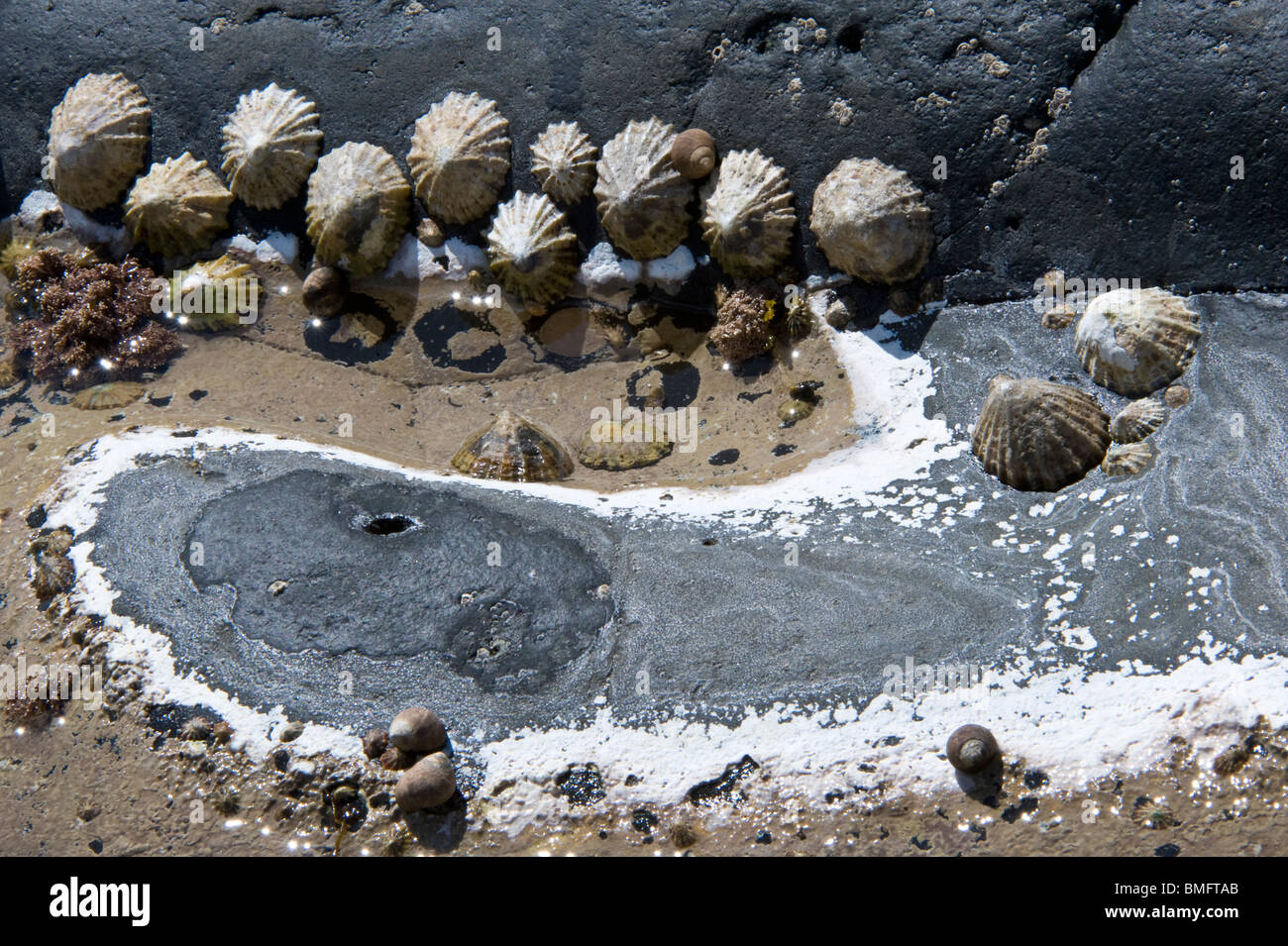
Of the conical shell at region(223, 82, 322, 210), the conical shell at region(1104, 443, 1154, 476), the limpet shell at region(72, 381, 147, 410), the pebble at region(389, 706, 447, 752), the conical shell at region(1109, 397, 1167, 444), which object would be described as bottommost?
the pebble at region(389, 706, 447, 752)

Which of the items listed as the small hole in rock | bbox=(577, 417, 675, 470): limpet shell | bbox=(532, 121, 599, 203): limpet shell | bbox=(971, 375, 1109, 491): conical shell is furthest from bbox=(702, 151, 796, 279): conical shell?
the small hole in rock

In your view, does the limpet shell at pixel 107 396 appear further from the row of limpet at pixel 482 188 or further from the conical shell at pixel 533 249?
the conical shell at pixel 533 249

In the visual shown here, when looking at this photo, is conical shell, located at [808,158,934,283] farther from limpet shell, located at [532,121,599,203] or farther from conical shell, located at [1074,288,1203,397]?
limpet shell, located at [532,121,599,203]

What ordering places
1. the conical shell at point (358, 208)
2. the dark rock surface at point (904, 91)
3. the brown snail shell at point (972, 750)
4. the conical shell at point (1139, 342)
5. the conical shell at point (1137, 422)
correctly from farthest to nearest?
the conical shell at point (358, 208) → the dark rock surface at point (904, 91) → the conical shell at point (1139, 342) → the conical shell at point (1137, 422) → the brown snail shell at point (972, 750)

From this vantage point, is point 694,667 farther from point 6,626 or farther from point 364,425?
point 6,626

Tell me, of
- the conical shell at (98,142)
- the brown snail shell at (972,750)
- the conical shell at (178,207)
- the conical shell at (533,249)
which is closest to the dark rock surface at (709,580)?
the brown snail shell at (972,750)

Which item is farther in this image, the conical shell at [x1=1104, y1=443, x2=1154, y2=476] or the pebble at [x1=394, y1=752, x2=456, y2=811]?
the conical shell at [x1=1104, y1=443, x2=1154, y2=476]
